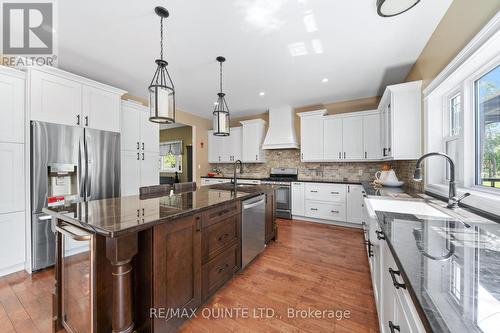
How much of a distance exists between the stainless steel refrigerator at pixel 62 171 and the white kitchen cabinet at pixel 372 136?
14.5 ft

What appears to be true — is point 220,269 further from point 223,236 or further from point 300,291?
point 300,291

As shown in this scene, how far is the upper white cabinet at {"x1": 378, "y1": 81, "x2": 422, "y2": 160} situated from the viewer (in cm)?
252

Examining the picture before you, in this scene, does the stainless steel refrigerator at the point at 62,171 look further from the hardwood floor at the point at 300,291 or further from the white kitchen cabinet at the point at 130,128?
the hardwood floor at the point at 300,291

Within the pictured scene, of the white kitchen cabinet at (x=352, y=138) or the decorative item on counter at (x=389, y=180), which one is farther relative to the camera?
the white kitchen cabinet at (x=352, y=138)

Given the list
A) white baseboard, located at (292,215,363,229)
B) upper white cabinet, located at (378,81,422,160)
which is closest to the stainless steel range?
white baseboard, located at (292,215,363,229)

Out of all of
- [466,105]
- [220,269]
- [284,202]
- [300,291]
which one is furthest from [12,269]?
[466,105]

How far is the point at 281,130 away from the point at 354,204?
7.41 feet

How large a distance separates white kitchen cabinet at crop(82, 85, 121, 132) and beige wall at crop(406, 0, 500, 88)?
4.01 metres

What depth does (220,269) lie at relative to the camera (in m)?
1.84

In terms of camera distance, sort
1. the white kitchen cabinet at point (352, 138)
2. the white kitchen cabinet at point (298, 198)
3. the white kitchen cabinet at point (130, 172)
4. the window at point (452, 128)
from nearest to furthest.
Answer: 1. the window at point (452, 128)
2. the white kitchen cabinet at point (130, 172)
3. the white kitchen cabinet at point (352, 138)
4. the white kitchen cabinet at point (298, 198)

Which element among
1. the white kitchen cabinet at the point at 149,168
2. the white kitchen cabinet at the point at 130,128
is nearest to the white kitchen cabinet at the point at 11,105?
the white kitchen cabinet at the point at 130,128

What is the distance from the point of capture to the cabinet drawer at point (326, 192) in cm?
392

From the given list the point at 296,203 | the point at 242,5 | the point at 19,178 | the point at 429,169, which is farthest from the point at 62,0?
the point at 296,203

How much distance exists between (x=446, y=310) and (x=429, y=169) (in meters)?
2.42
